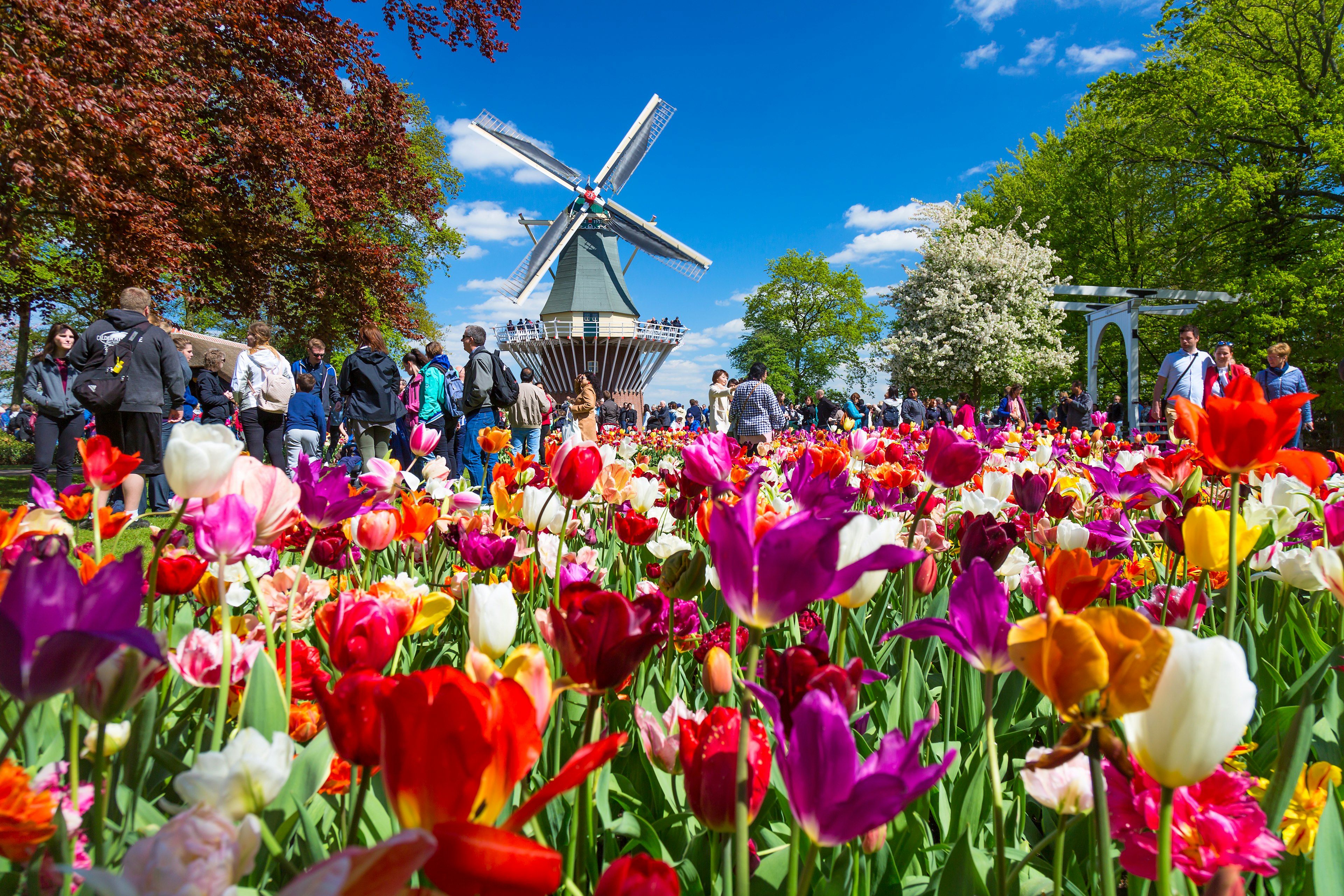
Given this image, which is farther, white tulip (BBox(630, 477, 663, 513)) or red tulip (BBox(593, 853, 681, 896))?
white tulip (BBox(630, 477, 663, 513))

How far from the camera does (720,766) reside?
0.69m

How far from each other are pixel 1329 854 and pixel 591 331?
2959cm

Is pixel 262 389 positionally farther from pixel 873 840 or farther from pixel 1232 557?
pixel 1232 557

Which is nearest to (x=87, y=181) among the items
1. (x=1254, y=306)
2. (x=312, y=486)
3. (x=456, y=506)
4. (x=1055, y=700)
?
(x=456, y=506)

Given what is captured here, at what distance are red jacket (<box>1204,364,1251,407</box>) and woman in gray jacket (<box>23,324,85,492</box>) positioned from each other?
7046mm

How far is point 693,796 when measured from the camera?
0.71 metres

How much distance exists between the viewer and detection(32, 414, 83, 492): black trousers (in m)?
5.74

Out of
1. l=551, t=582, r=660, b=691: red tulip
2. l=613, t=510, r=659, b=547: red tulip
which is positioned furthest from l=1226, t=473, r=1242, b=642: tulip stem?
l=613, t=510, r=659, b=547: red tulip

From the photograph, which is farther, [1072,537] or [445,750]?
[1072,537]

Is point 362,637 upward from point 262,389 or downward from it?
downward

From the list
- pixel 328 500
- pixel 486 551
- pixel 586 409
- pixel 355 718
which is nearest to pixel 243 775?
pixel 355 718

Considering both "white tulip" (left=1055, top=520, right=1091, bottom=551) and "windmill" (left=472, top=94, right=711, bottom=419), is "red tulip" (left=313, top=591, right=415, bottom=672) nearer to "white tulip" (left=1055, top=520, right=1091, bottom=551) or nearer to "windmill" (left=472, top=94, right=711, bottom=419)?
"white tulip" (left=1055, top=520, right=1091, bottom=551)

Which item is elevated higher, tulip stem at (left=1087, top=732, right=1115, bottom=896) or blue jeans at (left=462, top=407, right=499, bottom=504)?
blue jeans at (left=462, top=407, right=499, bottom=504)

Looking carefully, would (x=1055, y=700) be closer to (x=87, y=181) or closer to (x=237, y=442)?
(x=237, y=442)
